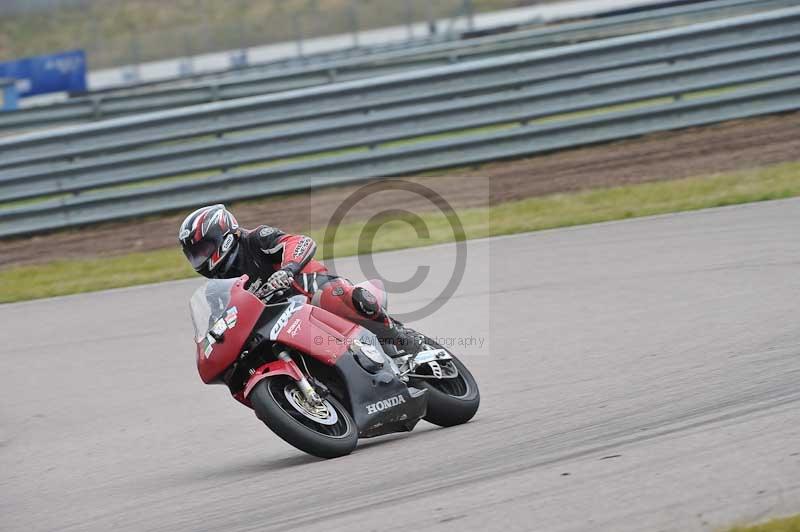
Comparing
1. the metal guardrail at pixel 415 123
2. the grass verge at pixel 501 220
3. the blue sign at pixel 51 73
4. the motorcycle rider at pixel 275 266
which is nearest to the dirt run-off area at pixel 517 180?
the metal guardrail at pixel 415 123

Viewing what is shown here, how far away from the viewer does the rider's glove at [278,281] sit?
607 cm

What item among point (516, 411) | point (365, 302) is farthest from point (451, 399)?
point (365, 302)

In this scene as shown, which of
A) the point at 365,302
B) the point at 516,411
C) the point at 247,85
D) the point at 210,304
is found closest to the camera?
the point at 210,304

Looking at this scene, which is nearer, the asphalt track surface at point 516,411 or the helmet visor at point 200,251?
the asphalt track surface at point 516,411

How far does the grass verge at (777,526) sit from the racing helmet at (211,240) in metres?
3.25

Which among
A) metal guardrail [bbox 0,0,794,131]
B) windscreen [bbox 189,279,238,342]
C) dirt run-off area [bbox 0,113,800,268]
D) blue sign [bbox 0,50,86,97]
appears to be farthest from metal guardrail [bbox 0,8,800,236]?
blue sign [bbox 0,50,86,97]

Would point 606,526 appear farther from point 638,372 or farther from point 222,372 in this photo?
point 638,372

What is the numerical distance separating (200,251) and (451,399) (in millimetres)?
1637

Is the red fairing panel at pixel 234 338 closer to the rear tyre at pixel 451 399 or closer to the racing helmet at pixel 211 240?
the racing helmet at pixel 211 240

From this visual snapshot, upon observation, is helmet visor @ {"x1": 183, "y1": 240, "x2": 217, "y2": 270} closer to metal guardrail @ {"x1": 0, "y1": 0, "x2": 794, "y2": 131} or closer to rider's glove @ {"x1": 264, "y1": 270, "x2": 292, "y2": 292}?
rider's glove @ {"x1": 264, "y1": 270, "x2": 292, "y2": 292}

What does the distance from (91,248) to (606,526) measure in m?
10.8

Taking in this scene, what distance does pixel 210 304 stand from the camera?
5.94 meters

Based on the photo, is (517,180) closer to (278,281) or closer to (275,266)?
(275,266)

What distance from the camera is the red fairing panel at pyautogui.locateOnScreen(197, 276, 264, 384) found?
5824 mm
